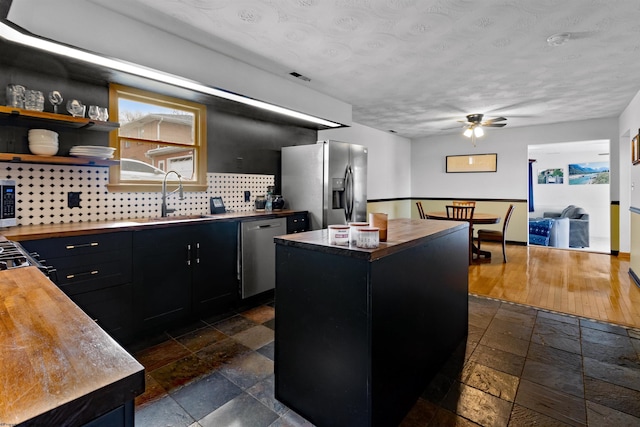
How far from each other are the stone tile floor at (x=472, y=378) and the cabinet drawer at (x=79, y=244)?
0.84 meters

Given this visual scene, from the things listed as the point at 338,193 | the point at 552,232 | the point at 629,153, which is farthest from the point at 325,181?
the point at 552,232

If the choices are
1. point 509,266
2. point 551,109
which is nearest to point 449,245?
point 509,266

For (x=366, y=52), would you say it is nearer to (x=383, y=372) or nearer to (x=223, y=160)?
(x=223, y=160)

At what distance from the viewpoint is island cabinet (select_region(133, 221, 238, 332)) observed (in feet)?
8.80

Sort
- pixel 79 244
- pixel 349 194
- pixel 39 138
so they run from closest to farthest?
pixel 79 244, pixel 39 138, pixel 349 194

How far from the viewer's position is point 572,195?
9258 mm

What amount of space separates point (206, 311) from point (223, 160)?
1.80 metres

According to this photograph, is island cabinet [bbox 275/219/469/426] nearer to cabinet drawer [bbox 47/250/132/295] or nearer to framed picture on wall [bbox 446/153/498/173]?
cabinet drawer [bbox 47/250/132/295]

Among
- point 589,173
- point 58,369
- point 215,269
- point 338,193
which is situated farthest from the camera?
point 589,173

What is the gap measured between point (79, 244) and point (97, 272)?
0.24 metres

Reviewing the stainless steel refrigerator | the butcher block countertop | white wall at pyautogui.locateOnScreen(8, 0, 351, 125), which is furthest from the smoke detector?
the butcher block countertop

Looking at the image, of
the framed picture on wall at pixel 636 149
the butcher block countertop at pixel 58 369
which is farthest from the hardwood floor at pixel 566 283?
the butcher block countertop at pixel 58 369

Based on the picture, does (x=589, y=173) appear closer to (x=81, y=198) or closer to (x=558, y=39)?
(x=558, y=39)

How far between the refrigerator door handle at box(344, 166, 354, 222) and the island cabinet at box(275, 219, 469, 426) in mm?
2339
